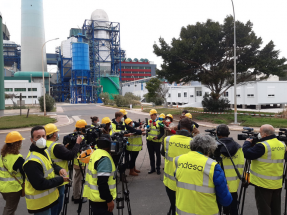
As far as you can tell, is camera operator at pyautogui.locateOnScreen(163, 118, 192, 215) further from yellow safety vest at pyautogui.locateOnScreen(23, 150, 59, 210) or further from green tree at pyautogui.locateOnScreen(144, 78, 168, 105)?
green tree at pyautogui.locateOnScreen(144, 78, 168, 105)

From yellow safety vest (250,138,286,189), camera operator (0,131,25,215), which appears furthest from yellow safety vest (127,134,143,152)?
yellow safety vest (250,138,286,189)

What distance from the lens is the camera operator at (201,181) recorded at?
247 cm

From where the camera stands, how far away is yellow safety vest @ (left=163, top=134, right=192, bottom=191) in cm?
382

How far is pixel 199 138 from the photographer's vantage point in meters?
2.64

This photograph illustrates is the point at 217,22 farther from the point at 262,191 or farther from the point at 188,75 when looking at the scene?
the point at 262,191

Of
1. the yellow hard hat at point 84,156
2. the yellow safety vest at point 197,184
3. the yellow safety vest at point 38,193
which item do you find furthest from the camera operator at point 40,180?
the yellow safety vest at point 197,184

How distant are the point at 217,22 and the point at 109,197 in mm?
22465

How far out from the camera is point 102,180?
288cm

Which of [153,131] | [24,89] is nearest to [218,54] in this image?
[153,131]

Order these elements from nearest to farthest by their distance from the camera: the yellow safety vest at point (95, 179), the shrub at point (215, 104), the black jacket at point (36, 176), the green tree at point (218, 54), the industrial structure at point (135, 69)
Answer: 1. the black jacket at point (36, 176)
2. the yellow safety vest at point (95, 179)
3. the green tree at point (218, 54)
4. the shrub at point (215, 104)
5. the industrial structure at point (135, 69)

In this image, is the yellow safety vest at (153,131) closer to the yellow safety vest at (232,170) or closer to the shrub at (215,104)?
the yellow safety vest at (232,170)

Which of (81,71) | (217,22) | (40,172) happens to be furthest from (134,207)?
(81,71)

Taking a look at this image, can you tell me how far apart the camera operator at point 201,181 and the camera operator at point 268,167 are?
1.38 metres

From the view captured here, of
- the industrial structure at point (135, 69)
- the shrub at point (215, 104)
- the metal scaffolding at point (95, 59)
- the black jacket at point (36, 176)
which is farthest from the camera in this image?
the industrial structure at point (135, 69)
